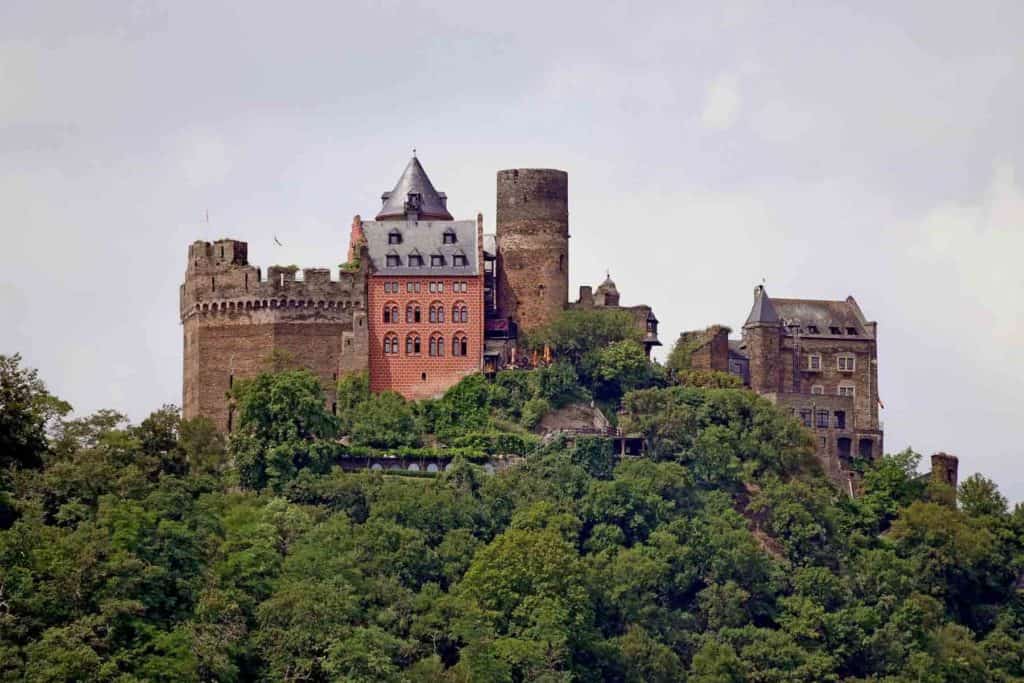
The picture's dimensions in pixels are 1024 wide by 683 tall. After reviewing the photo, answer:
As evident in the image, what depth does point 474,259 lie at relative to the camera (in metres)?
136

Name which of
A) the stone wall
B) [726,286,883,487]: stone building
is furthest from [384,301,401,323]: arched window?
[726,286,883,487]: stone building

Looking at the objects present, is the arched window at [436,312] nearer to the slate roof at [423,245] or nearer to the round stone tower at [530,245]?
the slate roof at [423,245]

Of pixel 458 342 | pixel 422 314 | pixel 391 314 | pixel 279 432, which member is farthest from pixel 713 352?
pixel 279 432

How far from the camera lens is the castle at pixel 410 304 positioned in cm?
13450

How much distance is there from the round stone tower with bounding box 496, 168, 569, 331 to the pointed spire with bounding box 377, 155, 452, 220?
122 inches

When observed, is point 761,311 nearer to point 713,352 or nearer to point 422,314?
point 713,352

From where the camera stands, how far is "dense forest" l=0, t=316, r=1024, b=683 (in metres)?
110

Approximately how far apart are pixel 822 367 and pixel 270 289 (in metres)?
23.9

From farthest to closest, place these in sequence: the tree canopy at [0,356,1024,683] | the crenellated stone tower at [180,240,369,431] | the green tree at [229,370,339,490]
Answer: the crenellated stone tower at [180,240,369,431] → the green tree at [229,370,339,490] → the tree canopy at [0,356,1024,683]

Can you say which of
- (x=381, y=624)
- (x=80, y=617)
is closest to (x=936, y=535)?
(x=381, y=624)

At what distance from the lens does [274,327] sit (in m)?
134

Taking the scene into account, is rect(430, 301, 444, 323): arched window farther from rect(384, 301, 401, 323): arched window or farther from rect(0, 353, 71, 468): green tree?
rect(0, 353, 71, 468): green tree

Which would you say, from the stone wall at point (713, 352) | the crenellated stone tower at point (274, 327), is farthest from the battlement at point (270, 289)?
the stone wall at point (713, 352)

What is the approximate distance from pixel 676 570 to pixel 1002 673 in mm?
13398
